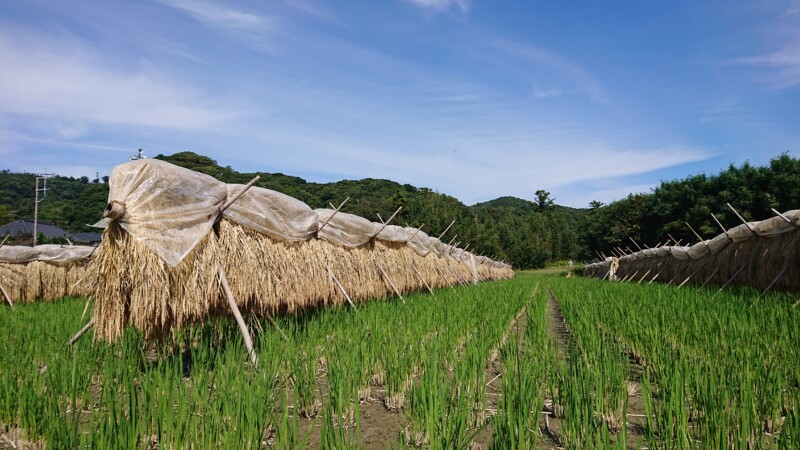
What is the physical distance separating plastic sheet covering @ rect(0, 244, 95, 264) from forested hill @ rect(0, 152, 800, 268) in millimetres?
29183

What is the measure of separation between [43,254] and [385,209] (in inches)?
1508

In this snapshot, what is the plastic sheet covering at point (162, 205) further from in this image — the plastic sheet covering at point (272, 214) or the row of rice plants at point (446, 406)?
the row of rice plants at point (446, 406)

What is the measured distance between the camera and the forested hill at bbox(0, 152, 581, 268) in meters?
44.6

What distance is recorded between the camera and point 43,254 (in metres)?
11.6

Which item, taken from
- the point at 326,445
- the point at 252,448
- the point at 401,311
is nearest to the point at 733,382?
the point at 326,445

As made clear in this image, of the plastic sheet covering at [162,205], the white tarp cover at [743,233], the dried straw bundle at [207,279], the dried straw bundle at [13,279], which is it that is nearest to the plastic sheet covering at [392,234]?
the dried straw bundle at [207,279]

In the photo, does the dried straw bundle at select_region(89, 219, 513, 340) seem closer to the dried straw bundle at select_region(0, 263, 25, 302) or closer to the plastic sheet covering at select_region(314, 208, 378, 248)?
the plastic sheet covering at select_region(314, 208, 378, 248)

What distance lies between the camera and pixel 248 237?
16.1ft

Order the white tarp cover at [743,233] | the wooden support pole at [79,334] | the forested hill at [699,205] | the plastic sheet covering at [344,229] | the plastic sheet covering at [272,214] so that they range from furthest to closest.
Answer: the forested hill at [699,205] < the white tarp cover at [743,233] < the plastic sheet covering at [344,229] < the plastic sheet covering at [272,214] < the wooden support pole at [79,334]

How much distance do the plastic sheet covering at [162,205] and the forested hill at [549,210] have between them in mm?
32842

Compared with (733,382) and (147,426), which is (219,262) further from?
(733,382)

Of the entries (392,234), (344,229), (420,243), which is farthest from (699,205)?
(344,229)

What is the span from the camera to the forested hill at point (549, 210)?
29328mm

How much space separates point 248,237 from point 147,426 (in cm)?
316
